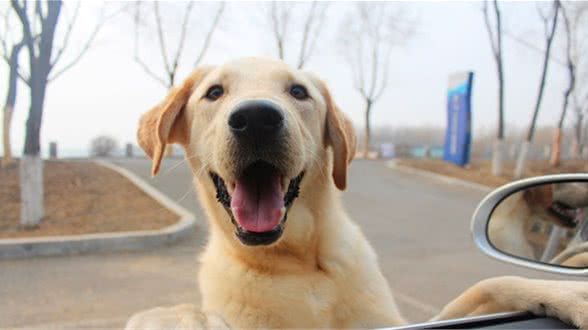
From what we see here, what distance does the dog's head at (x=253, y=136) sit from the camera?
5.52 feet

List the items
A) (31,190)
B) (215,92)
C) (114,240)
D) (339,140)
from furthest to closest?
(31,190)
(114,240)
(339,140)
(215,92)

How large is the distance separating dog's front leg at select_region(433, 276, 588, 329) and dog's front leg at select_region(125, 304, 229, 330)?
3.46 ft

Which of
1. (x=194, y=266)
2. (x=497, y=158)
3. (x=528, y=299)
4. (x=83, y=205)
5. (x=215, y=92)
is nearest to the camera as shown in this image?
(x=528, y=299)

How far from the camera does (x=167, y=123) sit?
213cm

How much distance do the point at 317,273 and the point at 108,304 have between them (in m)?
1.67

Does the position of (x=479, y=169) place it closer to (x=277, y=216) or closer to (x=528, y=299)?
(x=528, y=299)

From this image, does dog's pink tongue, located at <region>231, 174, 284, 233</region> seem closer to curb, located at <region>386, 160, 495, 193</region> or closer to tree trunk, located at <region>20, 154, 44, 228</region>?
tree trunk, located at <region>20, 154, 44, 228</region>

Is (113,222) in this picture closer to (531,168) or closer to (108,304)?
(108,304)

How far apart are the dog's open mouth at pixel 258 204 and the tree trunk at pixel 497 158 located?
7691 mm

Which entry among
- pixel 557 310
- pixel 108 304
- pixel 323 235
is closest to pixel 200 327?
pixel 323 235

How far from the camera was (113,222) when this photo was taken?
4.86 m

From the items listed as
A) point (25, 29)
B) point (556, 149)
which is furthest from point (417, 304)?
point (556, 149)

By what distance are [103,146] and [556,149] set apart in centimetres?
685

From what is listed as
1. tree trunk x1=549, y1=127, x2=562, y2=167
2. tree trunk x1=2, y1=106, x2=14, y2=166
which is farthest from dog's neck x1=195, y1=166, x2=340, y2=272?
tree trunk x1=549, y1=127, x2=562, y2=167
